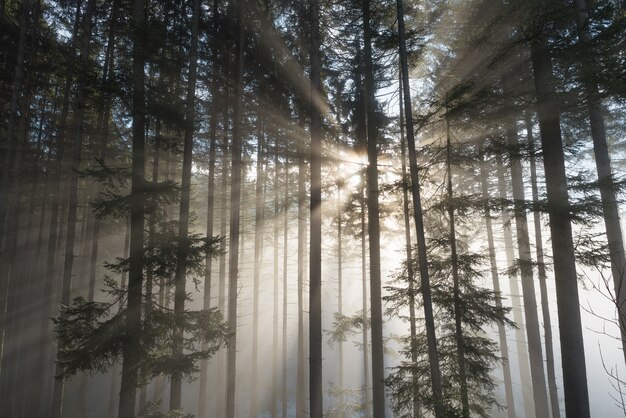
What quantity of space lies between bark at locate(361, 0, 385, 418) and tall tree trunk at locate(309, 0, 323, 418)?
7.28 ft

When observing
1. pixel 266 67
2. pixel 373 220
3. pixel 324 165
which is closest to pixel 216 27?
pixel 266 67

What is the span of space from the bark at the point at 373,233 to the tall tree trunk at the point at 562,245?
449 centimetres

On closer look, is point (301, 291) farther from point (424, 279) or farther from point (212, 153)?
point (424, 279)

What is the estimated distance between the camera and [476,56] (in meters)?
10.8

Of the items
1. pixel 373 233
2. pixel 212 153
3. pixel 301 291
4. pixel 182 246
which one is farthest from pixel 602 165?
pixel 212 153

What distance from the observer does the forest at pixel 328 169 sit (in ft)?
24.8

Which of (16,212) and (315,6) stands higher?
(315,6)

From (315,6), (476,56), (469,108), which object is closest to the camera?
(469,108)

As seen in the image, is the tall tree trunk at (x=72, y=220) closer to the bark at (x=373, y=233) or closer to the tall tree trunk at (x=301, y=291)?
the tall tree trunk at (x=301, y=291)

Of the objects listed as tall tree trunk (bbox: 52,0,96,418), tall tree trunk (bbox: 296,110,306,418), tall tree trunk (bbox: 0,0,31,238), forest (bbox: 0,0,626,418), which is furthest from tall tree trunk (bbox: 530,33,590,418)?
tall tree trunk (bbox: 0,0,31,238)

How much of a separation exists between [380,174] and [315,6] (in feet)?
18.8

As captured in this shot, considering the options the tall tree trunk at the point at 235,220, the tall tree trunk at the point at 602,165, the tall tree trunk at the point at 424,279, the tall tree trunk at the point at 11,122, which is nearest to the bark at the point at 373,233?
the tall tree trunk at the point at 424,279

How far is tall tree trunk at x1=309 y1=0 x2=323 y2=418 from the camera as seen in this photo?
26.3ft

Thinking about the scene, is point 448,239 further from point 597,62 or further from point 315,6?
point 315,6
